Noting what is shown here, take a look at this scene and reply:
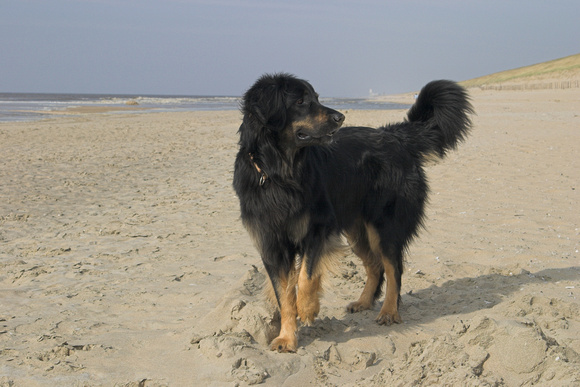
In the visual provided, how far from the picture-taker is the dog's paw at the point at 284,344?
3441 millimetres

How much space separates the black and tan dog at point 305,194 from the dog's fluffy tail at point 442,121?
0.47m

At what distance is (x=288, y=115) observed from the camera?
366 cm

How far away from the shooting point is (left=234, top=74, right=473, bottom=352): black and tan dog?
3629 millimetres

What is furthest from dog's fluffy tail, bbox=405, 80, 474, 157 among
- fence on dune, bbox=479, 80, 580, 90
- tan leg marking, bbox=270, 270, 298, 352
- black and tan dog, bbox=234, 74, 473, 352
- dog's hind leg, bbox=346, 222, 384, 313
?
fence on dune, bbox=479, 80, 580, 90

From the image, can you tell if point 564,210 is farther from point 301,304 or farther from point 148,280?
point 148,280

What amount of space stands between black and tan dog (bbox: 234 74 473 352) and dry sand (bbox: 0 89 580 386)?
1.02 ft

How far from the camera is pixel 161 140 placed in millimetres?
16062

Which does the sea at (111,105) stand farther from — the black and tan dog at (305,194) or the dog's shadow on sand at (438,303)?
the dog's shadow on sand at (438,303)

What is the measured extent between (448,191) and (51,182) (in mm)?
6733

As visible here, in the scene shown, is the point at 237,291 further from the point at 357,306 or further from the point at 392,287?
the point at 392,287

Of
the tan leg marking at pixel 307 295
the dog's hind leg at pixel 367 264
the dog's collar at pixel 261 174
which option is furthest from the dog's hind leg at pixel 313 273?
the dog's hind leg at pixel 367 264

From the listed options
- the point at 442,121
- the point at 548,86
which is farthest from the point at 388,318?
the point at 548,86

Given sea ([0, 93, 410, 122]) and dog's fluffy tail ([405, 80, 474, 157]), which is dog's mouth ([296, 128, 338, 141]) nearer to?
dog's fluffy tail ([405, 80, 474, 157])

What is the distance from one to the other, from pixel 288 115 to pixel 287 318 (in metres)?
1.38
